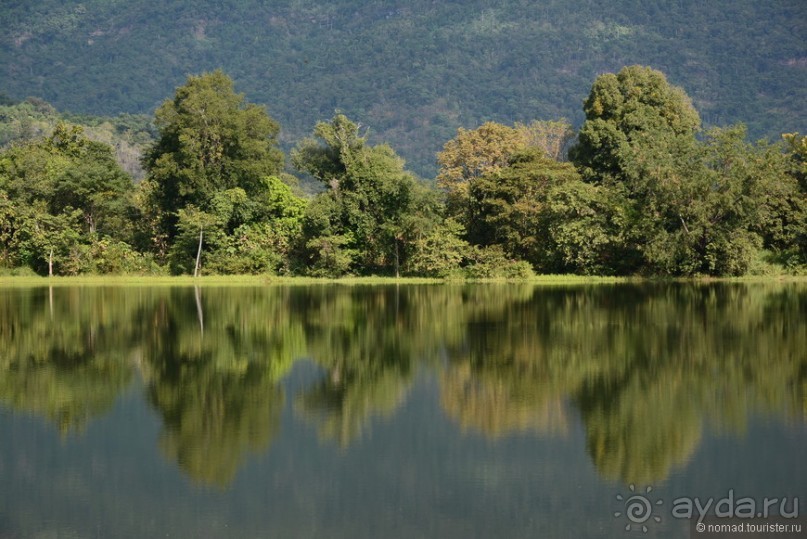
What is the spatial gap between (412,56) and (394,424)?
149m

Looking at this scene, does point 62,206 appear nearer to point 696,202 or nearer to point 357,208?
point 357,208

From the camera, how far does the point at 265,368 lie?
19.3 meters

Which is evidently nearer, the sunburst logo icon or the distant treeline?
the sunburst logo icon

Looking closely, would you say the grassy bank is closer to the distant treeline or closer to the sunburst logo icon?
the distant treeline

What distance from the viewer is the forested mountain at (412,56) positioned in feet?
469

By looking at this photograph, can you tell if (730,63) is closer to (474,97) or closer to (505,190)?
(474,97)

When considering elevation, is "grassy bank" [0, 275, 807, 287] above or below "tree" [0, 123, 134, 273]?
below

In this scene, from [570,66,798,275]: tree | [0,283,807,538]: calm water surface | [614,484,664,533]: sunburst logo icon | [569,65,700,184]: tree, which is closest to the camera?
[614,484,664,533]: sunburst logo icon

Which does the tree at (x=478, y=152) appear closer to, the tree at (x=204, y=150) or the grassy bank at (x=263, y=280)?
the tree at (x=204, y=150)

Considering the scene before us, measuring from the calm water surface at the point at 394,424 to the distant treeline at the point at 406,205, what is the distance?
17638 millimetres

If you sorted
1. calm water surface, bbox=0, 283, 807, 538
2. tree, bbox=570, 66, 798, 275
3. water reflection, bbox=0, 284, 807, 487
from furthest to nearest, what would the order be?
tree, bbox=570, 66, 798, 275 → water reflection, bbox=0, 284, 807, 487 → calm water surface, bbox=0, 283, 807, 538

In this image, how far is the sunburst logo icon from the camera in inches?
400

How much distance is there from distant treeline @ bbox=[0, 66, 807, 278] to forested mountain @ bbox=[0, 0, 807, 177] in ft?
256

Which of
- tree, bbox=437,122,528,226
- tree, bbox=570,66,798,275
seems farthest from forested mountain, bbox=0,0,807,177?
tree, bbox=570,66,798,275
